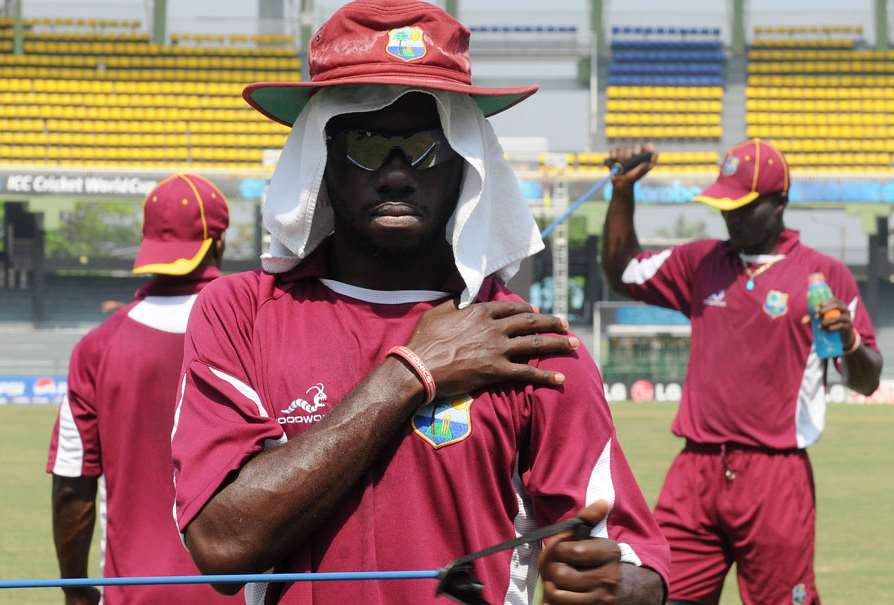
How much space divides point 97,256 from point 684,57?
15032mm

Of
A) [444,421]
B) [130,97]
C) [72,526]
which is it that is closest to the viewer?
[444,421]

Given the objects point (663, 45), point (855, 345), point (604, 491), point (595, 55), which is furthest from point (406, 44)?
point (663, 45)

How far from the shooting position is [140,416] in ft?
14.5

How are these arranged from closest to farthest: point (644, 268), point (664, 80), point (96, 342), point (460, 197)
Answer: point (460, 197) → point (96, 342) → point (644, 268) → point (664, 80)

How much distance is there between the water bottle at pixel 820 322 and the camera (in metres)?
6.00

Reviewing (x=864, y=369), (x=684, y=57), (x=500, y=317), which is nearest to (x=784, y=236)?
(x=864, y=369)

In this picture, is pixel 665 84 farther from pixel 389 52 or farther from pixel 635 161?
pixel 389 52

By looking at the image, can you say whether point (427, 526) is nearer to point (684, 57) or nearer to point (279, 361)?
point (279, 361)

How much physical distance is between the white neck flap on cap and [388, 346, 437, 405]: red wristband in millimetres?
183

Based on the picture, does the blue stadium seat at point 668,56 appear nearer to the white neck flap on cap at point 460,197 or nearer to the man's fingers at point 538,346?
the white neck flap on cap at point 460,197

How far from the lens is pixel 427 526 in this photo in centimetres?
233

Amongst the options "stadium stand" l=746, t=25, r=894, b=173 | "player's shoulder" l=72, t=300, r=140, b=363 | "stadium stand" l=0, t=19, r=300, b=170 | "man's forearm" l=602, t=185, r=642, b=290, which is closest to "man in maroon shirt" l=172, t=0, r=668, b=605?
"player's shoulder" l=72, t=300, r=140, b=363

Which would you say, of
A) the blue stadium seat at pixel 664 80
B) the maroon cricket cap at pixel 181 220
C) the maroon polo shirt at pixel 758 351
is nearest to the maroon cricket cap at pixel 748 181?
the maroon polo shirt at pixel 758 351

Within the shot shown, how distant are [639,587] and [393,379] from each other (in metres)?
0.50
